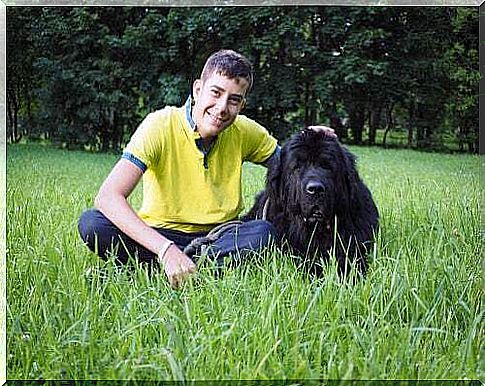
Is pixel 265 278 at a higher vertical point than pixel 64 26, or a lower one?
lower

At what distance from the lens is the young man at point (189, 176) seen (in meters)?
1.90

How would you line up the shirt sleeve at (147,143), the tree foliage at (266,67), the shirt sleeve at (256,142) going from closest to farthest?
the tree foliage at (266,67)
the shirt sleeve at (147,143)
the shirt sleeve at (256,142)

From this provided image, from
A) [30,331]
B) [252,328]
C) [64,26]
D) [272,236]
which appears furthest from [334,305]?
[64,26]

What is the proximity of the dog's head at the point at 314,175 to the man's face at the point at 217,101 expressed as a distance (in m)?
0.24

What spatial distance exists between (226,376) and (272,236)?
0.81 metres

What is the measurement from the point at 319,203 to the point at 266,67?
46 centimetres

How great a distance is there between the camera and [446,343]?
146 centimetres

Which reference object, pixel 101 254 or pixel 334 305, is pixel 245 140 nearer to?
pixel 101 254

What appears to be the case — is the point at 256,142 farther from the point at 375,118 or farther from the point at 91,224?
the point at 91,224

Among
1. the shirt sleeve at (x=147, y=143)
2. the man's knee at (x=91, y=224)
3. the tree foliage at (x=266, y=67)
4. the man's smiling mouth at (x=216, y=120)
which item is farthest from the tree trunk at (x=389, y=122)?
the man's knee at (x=91, y=224)

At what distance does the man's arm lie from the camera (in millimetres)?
1845

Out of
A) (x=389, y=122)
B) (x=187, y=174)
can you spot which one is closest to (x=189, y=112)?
(x=187, y=174)

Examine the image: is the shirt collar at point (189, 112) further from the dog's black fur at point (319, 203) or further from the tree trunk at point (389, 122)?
the tree trunk at point (389, 122)

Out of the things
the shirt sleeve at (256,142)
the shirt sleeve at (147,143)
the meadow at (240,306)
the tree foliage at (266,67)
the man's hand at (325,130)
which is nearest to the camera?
the meadow at (240,306)
